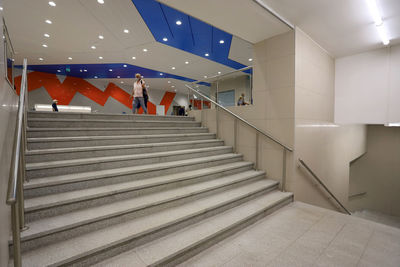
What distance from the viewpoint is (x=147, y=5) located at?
15.9ft

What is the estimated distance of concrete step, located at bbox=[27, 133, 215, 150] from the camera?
288cm

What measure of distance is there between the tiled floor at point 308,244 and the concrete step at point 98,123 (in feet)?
10.4

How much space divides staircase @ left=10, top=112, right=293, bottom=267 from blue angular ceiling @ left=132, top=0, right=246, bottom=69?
3.20 meters

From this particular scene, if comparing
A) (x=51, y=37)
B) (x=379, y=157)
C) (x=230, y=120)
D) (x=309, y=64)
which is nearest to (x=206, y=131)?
(x=230, y=120)

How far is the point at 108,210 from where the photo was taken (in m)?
2.21

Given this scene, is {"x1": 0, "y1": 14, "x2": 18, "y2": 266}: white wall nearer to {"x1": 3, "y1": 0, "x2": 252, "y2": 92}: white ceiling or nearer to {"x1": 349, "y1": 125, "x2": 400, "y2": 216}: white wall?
{"x1": 3, "y1": 0, "x2": 252, "y2": 92}: white ceiling

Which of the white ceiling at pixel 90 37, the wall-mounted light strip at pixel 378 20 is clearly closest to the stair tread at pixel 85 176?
the wall-mounted light strip at pixel 378 20

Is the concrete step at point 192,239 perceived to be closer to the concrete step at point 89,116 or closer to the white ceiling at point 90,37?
the concrete step at point 89,116

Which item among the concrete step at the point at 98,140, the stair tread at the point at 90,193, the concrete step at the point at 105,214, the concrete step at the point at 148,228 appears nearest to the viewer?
the concrete step at the point at 148,228

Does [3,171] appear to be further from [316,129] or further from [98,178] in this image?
[316,129]

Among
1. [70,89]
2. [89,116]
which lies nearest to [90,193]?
[89,116]

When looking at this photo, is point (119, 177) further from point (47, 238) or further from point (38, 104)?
point (38, 104)

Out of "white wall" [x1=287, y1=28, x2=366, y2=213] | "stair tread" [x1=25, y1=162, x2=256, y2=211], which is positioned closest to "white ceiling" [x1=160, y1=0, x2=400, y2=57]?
"white wall" [x1=287, y1=28, x2=366, y2=213]

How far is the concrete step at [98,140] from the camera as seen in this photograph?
2.88 metres
